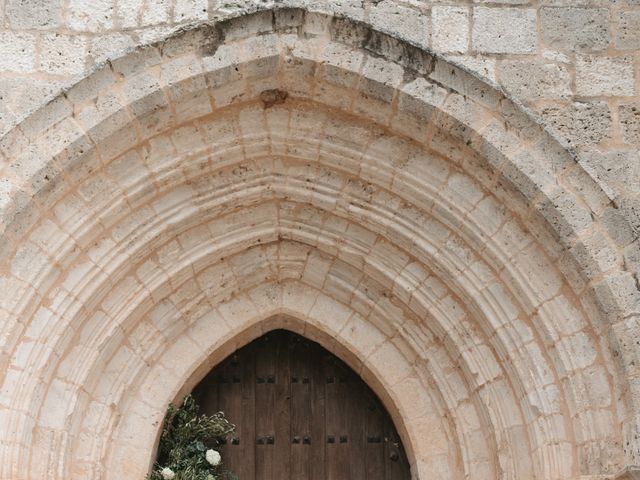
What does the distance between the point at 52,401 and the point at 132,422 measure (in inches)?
19.0

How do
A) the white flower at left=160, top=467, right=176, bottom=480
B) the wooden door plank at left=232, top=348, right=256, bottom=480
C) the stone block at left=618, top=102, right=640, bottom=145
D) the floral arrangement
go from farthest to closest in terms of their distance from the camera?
the wooden door plank at left=232, top=348, right=256, bottom=480
the floral arrangement
the white flower at left=160, top=467, right=176, bottom=480
the stone block at left=618, top=102, right=640, bottom=145

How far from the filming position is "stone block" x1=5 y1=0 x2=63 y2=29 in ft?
18.7

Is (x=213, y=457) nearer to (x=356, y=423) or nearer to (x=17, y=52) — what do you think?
(x=356, y=423)

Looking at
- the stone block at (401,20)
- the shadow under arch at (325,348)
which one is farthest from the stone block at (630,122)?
the shadow under arch at (325,348)

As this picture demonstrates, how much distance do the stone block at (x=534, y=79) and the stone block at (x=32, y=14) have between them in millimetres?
2249

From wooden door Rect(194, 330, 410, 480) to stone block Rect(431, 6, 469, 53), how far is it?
190cm

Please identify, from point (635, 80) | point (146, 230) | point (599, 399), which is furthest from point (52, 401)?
point (635, 80)

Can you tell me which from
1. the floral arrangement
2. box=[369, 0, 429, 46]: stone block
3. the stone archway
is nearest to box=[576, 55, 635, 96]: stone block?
the stone archway

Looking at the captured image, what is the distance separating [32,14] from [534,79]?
8.33 ft

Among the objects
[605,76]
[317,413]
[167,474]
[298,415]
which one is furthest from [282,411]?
[605,76]

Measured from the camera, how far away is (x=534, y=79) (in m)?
5.67

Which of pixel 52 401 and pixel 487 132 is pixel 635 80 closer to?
pixel 487 132

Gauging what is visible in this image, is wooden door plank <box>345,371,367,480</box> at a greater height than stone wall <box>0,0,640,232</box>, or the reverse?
stone wall <box>0,0,640,232</box>

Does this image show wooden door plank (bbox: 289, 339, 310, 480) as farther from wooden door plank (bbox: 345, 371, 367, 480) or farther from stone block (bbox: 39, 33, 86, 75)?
stone block (bbox: 39, 33, 86, 75)
